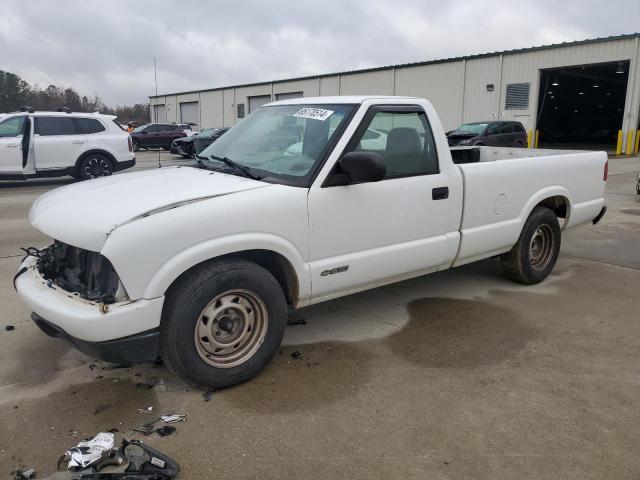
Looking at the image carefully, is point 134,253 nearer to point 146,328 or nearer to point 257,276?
point 146,328

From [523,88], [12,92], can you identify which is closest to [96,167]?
[523,88]

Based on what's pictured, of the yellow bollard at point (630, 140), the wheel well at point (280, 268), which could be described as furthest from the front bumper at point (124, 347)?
the yellow bollard at point (630, 140)

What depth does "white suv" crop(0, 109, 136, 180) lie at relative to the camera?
1294 cm

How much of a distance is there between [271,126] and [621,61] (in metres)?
26.1

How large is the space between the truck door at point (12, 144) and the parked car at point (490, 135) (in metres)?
13.5

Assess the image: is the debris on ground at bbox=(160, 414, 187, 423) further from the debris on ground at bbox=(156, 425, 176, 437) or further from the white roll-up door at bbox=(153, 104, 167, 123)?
the white roll-up door at bbox=(153, 104, 167, 123)

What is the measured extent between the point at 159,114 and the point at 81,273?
60231 mm

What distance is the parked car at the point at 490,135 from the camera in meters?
20.2

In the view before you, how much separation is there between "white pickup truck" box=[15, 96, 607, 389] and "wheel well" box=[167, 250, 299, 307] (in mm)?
12

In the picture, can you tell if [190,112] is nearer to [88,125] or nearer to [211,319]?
[88,125]

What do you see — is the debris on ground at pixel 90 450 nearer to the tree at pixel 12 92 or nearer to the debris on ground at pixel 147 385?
the debris on ground at pixel 147 385

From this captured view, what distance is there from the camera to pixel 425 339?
14.0 ft

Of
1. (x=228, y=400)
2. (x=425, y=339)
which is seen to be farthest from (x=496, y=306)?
(x=228, y=400)

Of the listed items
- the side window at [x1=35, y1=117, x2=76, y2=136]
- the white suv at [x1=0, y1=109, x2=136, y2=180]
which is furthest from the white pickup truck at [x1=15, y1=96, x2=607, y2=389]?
the side window at [x1=35, y1=117, x2=76, y2=136]
